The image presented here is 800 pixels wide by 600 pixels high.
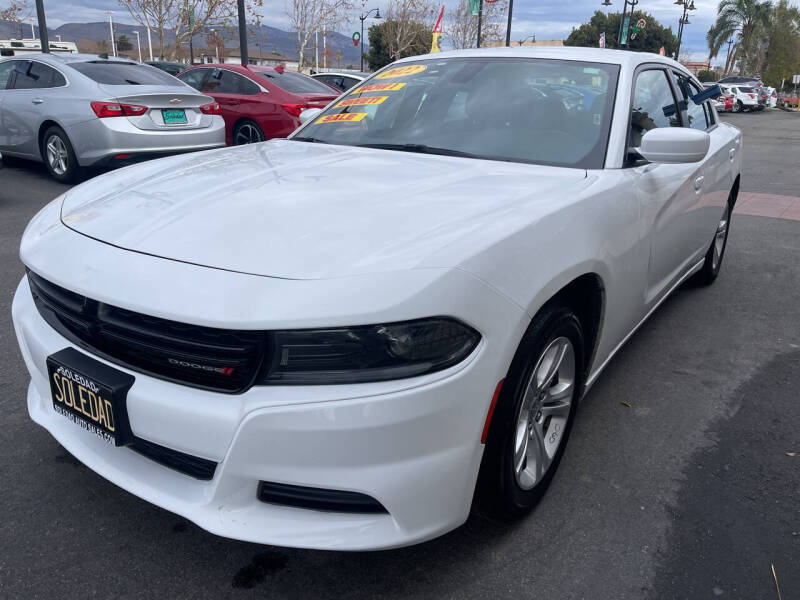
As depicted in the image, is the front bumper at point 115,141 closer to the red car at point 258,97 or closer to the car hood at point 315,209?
the red car at point 258,97

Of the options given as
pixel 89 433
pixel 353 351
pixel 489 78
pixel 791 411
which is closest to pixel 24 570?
pixel 89 433

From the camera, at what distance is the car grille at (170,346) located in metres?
1.61

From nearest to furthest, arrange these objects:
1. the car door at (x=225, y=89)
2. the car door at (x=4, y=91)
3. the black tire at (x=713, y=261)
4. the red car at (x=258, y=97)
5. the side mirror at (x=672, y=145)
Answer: the side mirror at (x=672, y=145) → the black tire at (x=713, y=261) → the car door at (x=4, y=91) → the red car at (x=258, y=97) → the car door at (x=225, y=89)

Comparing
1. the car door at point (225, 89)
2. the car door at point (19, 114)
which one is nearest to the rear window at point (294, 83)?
the car door at point (225, 89)

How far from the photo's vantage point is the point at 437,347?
1.62 m

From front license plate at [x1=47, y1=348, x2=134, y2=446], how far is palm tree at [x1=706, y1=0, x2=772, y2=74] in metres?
59.7

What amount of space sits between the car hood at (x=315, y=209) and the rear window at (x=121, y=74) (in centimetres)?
580

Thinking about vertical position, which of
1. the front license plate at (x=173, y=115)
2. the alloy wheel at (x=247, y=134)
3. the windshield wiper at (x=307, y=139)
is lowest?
the alloy wheel at (x=247, y=134)

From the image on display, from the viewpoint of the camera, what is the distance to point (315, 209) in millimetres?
A: 2025

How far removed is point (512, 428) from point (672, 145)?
1379mm

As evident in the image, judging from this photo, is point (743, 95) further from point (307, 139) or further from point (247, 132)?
point (307, 139)

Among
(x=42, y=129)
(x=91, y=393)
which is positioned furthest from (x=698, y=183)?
(x=42, y=129)

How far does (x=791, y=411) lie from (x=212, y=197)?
8.87 feet

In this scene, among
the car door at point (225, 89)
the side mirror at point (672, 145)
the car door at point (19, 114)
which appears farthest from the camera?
the car door at point (225, 89)
